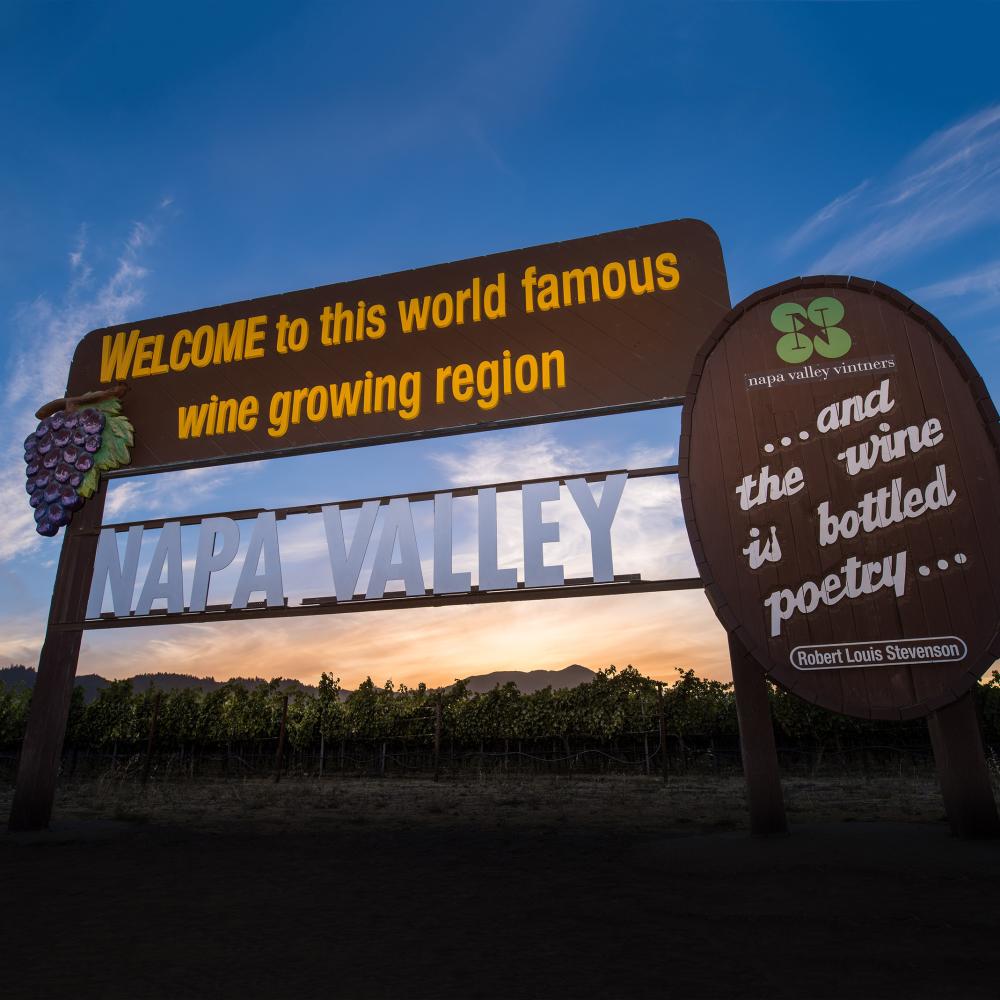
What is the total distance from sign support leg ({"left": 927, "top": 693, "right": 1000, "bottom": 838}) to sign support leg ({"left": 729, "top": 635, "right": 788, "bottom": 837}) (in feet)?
4.44

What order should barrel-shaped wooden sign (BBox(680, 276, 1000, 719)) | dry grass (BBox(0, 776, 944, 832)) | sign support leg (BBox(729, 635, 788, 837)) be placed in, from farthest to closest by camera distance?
dry grass (BBox(0, 776, 944, 832)) < sign support leg (BBox(729, 635, 788, 837)) < barrel-shaped wooden sign (BBox(680, 276, 1000, 719))

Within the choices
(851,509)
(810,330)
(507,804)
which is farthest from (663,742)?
(810,330)

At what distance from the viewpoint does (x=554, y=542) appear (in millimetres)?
7891

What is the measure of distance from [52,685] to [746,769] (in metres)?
8.16

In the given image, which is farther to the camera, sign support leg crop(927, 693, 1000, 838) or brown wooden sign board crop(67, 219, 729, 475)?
brown wooden sign board crop(67, 219, 729, 475)

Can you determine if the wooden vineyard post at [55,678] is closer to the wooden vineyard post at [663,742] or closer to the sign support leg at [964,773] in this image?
the sign support leg at [964,773]

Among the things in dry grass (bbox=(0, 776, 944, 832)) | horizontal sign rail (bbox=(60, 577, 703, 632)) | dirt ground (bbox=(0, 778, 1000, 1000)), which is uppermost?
horizontal sign rail (bbox=(60, 577, 703, 632))

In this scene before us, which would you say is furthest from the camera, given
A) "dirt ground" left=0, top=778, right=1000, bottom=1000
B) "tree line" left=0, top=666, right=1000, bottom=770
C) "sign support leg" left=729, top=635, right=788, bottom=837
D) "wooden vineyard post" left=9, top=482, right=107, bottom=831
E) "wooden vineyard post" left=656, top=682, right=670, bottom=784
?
"tree line" left=0, top=666, right=1000, bottom=770

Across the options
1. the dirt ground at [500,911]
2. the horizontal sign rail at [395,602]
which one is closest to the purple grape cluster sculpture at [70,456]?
the horizontal sign rail at [395,602]

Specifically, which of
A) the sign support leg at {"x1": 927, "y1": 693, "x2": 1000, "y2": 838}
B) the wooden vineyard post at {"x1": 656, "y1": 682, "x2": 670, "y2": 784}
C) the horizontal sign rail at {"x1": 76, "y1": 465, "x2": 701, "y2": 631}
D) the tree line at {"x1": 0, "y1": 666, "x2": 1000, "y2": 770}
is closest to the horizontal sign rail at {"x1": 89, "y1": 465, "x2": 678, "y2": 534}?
the horizontal sign rail at {"x1": 76, "y1": 465, "x2": 701, "y2": 631}

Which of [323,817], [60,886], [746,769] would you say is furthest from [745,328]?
[323,817]

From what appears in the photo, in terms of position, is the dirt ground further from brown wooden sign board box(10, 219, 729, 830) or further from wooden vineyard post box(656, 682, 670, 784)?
wooden vineyard post box(656, 682, 670, 784)

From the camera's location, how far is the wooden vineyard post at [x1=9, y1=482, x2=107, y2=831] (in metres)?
8.68

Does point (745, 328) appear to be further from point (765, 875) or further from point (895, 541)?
point (765, 875)
